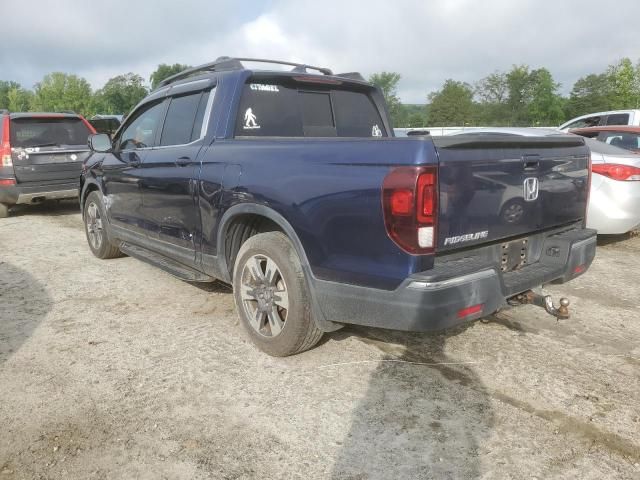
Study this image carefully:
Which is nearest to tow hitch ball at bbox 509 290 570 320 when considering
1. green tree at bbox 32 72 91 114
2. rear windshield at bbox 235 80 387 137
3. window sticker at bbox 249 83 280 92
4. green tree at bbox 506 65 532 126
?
rear windshield at bbox 235 80 387 137

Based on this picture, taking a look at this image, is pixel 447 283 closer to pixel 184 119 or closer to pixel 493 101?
pixel 184 119

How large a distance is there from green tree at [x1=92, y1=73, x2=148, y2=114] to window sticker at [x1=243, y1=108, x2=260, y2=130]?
101m

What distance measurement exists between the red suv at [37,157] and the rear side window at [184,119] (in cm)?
505

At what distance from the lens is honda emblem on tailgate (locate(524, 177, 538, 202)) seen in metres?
3.00

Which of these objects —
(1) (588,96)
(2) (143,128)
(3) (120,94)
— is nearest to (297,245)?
(2) (143,128)

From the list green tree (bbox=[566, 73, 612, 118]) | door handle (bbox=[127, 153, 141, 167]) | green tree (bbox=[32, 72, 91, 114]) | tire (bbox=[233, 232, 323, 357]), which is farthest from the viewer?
green tree (bbox=[32, 72, 91, 114])

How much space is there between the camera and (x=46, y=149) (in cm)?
852

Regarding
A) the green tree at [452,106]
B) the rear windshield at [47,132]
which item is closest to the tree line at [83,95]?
the green tree at [452,106]

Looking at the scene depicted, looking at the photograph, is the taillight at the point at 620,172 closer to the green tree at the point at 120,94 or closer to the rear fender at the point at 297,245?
the rear fender at the point at 297,245

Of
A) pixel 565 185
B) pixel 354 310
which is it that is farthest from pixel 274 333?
pixel 565 185

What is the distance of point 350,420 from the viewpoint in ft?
8.80

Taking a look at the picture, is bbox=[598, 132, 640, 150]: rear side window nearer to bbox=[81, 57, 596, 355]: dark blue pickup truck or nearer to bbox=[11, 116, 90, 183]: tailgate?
bbox=[81, 57, 596, 355]: dark blue pickup truck

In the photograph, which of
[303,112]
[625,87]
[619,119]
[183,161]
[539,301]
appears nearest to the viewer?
[539,301]

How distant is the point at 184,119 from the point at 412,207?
252cm
